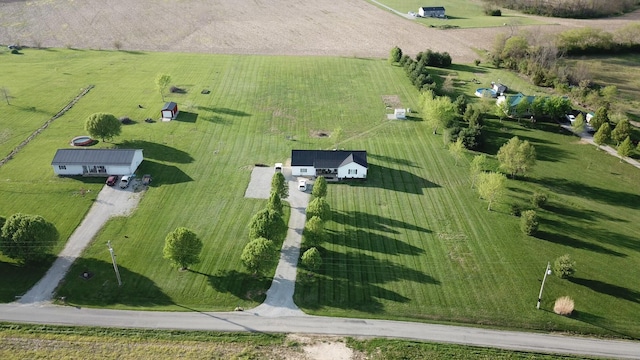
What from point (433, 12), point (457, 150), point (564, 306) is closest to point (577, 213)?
point (457, 150)

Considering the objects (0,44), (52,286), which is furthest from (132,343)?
(0,44)

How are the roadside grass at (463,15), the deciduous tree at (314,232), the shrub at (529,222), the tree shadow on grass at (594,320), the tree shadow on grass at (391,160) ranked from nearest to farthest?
the tree shadow on grass at (594,320) → the deciduous tree at (314,232) → the shrub at (529,222) → the tree shadow on grass at (391,160) → the roadside grass at (463,15)

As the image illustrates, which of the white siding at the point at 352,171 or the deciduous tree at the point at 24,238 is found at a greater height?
the white siding at the point at 352,171

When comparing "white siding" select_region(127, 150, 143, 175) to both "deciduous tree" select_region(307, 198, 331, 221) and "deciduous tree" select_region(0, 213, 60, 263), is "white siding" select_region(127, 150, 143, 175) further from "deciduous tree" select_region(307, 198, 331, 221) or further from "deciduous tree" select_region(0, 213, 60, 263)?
"deciduous tree" select_region(307, 198, 331, 221)

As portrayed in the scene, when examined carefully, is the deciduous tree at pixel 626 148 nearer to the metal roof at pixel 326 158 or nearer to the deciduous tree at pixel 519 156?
the deciduous tree at pixel 519 156

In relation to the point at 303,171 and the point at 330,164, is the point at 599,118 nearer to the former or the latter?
the point at 330,164

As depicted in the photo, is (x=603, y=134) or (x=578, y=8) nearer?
(x=603, y=134)

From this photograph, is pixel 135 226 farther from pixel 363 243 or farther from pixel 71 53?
pixel 71 53

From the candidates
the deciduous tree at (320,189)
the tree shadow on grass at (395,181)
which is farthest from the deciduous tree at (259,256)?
the tree shadow on grass at (395,181)
